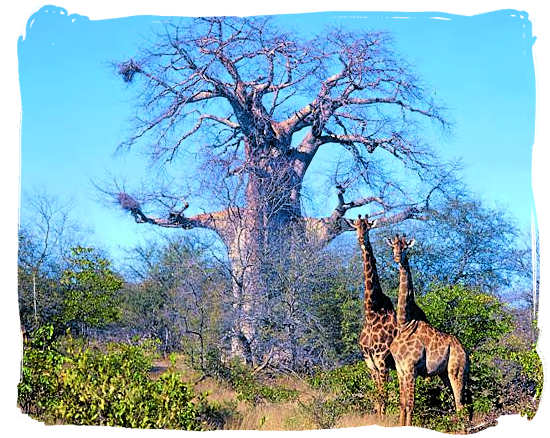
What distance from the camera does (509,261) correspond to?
9.68m

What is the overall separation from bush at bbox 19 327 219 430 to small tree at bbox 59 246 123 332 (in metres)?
2.28

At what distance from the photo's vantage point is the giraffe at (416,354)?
18.1 feet

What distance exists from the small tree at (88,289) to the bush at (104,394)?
2.28 metres

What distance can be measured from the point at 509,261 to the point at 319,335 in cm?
286

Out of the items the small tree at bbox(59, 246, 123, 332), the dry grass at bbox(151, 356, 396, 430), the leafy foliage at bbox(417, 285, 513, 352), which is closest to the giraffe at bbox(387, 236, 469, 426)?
the dry grass at bbox(151, 356, 396, 430)

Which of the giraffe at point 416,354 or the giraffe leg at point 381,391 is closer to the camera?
the giraffe at point 416,354

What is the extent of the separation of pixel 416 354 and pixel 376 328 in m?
0.42

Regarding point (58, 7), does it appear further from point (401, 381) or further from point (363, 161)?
point (363, 161)

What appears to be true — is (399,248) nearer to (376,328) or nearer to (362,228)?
(362,228)

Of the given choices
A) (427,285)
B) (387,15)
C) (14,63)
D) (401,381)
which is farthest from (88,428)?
(427,285)

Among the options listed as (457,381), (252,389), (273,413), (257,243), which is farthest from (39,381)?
(257,243)

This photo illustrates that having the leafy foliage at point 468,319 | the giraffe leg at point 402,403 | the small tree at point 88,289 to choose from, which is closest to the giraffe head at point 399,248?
the giraffe leg at point 402,403

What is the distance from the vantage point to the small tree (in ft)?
26.9

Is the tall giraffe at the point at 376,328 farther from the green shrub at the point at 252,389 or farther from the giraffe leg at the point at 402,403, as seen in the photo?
the green shrub at the point at 252,389
